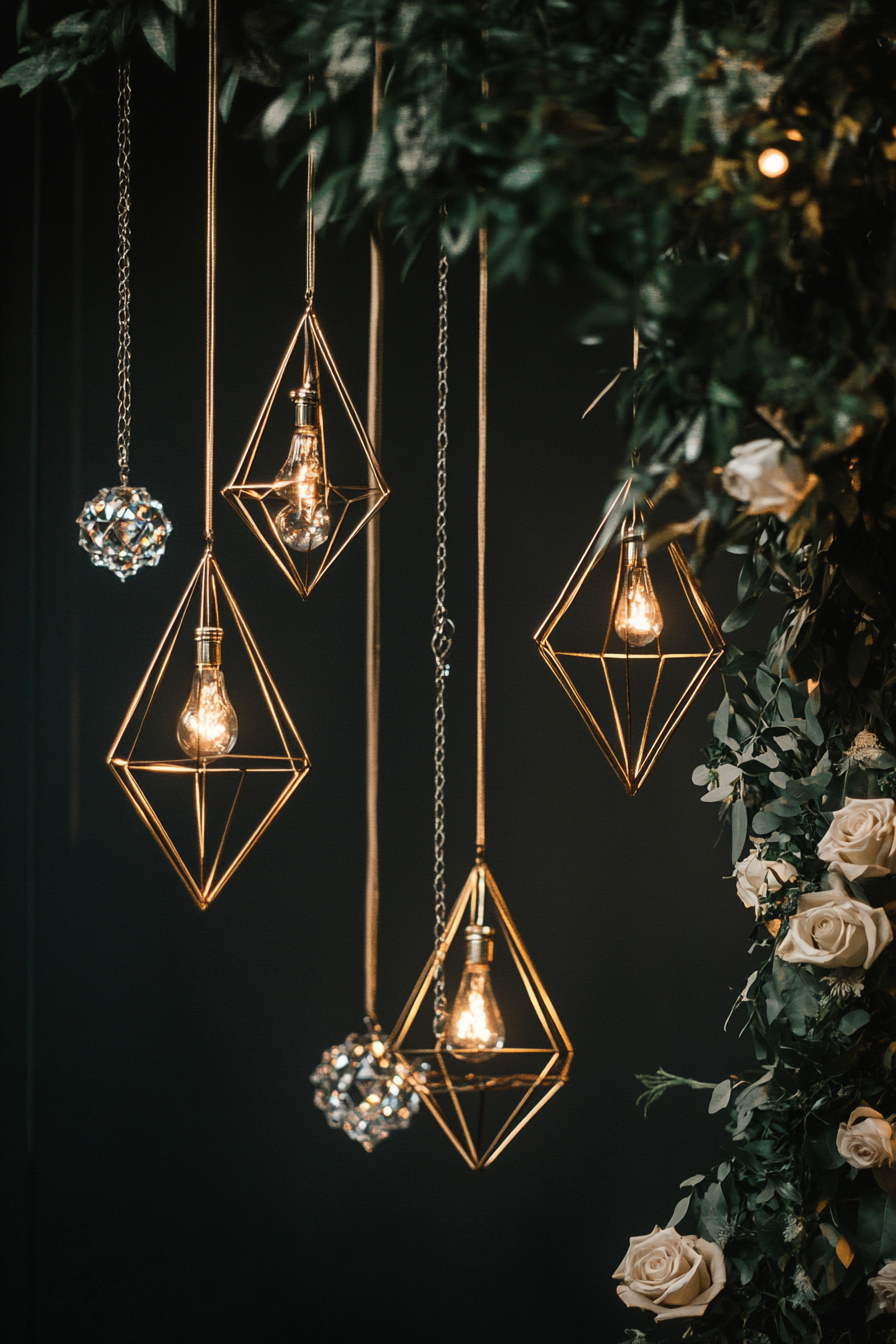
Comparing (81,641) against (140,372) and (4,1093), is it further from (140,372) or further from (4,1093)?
(4,1093)

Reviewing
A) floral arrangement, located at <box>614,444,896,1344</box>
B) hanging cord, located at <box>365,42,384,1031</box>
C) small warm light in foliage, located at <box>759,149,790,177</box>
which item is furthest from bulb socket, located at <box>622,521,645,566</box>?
small warm light in foliage, located at <box>759,149,790,177</box>

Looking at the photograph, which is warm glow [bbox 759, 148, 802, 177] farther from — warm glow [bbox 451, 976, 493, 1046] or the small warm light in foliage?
warm glow [bbox 451, 976, 493, 1046]

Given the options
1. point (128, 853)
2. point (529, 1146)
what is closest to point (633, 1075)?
point (529, 1146)

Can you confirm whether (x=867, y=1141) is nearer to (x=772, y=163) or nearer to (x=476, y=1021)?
(x=476, y=1021)

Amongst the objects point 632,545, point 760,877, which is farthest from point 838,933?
point 632,545

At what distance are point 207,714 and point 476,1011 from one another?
0.44 meters

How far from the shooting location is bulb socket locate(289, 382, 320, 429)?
50.3 inches

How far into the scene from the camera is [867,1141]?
1195 mm

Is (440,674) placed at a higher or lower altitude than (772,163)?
lower

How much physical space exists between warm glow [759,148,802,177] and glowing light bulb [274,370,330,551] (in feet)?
1.95

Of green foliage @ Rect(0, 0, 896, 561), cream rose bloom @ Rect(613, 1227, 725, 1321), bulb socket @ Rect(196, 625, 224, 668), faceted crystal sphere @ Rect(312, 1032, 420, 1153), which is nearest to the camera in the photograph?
green foliage @ Rect(0, 0, 896, 561)

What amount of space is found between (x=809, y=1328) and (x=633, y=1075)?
76 centimetres

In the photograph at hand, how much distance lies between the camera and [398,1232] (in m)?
2.05

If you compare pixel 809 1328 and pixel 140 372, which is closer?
pixel 809 1328
